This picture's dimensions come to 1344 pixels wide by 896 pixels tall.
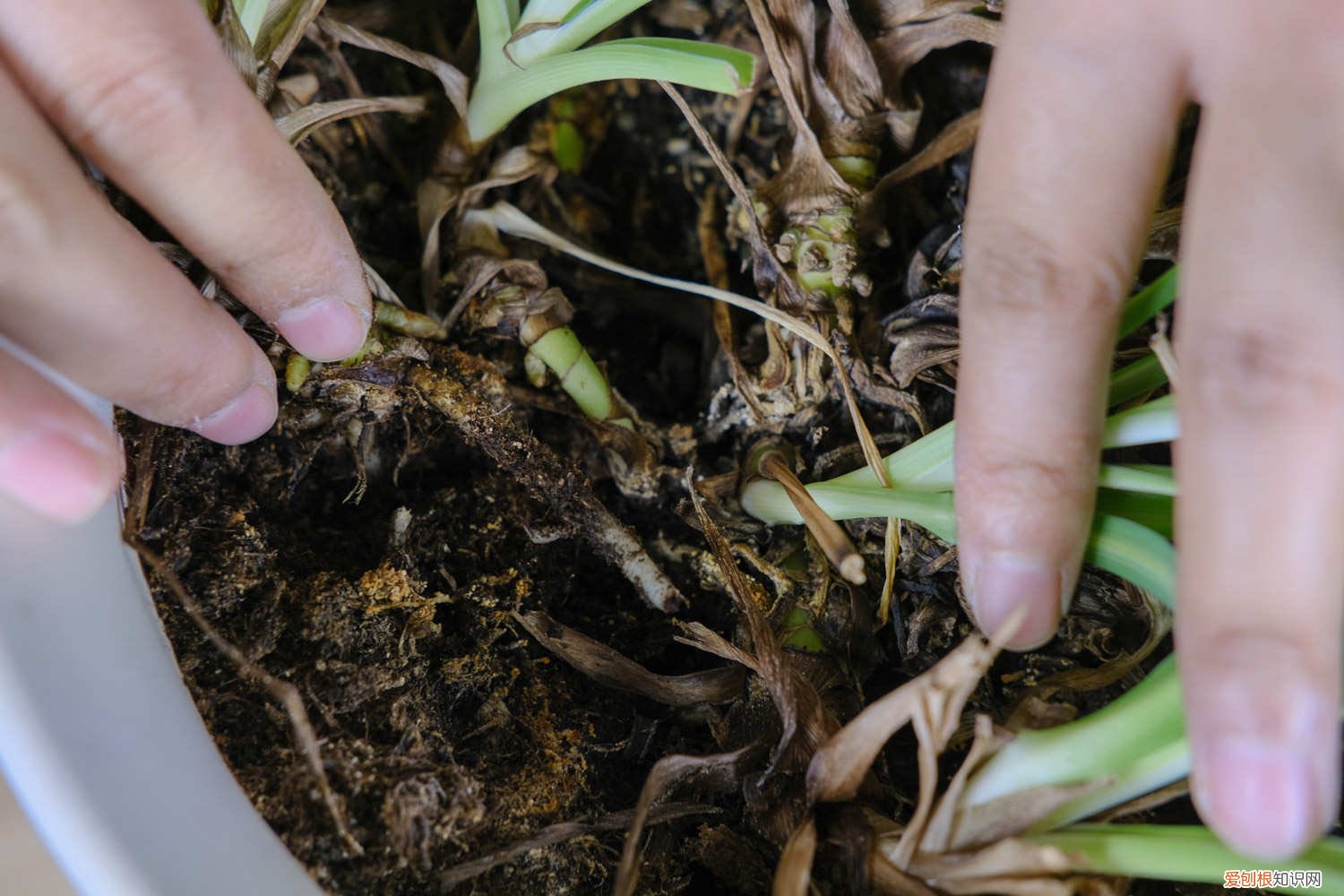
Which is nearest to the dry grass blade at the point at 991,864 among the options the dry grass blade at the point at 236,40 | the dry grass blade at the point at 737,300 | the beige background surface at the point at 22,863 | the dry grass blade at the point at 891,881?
the dry grass blade at the point at 891,881

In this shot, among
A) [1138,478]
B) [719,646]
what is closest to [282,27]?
[719,646]

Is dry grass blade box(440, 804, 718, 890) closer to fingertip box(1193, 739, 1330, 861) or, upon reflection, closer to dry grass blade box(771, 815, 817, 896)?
dry grass blade box(771, 815, 817, 896)

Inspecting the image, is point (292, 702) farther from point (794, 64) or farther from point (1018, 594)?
point (794, 64)

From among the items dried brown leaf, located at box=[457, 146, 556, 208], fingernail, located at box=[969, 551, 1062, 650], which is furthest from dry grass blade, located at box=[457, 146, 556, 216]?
fingernail, located at box=[969, 551, 1062, 650]

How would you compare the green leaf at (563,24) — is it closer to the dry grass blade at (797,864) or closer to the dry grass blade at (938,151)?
the dry grass blade at (938,151)

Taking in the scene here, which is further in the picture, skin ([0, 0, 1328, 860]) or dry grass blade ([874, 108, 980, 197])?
dry grass blade ([874, 108, 980, 197])

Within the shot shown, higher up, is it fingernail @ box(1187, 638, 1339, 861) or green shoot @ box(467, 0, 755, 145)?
green shoot @ box(467, 0, 755, 145)
